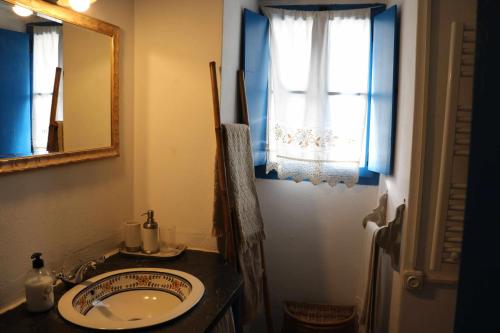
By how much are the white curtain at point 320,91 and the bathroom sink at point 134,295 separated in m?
0.97

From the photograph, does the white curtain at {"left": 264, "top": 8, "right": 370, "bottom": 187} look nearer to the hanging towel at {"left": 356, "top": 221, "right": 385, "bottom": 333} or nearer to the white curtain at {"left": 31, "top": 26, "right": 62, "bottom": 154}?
the hanging towel at {"left": 356, "top": 221, "right": 385, "bottom": 333}

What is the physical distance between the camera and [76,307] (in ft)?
4.11

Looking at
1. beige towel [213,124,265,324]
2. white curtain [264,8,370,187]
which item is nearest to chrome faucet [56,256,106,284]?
beige towel [213,124,265,324]

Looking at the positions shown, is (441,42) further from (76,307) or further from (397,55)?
(76,307)

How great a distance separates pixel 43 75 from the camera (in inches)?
51.4

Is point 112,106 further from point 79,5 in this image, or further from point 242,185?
point 242,185

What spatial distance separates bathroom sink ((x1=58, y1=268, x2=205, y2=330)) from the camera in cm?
128

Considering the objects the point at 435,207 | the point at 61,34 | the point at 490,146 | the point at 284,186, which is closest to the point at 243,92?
the point at 284,186

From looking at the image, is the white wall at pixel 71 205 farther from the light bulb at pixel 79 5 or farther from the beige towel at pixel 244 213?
the beige towel at pixel 244 213

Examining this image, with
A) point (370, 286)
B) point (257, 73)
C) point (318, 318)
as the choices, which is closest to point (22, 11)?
point (257, 73)

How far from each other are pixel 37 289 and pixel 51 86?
667mm

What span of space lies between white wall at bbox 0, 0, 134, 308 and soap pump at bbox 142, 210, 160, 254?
5.9 inches

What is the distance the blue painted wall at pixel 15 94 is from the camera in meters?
1.17

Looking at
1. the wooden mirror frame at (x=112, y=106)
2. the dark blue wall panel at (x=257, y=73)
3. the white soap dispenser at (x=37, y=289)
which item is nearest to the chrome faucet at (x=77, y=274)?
the white soap dispenser at (x=37, y=289)
